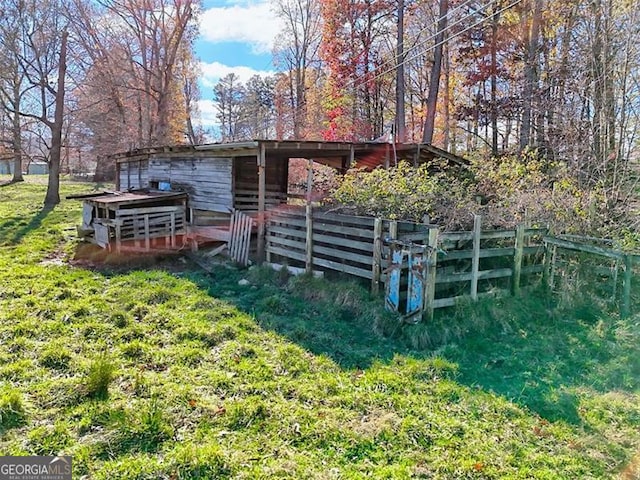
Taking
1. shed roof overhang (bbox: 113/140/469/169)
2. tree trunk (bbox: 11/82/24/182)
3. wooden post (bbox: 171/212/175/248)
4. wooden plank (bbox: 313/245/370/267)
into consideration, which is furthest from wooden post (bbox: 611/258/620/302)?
tree trunk (bbox: 11/82/24/182)

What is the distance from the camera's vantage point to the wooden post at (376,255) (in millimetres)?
6219

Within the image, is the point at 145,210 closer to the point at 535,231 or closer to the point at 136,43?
the point at 535,231

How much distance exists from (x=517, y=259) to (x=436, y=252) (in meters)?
1.71

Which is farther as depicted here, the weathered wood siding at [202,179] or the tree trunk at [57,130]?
the tree trunk at [57,130]

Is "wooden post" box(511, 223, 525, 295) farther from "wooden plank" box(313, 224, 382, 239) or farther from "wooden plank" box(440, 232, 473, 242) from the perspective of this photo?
"wooden plank" box(313, 224, 382, 239)

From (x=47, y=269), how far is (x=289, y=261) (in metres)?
4.75

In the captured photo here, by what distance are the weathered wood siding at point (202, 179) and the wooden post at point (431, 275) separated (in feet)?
21.7

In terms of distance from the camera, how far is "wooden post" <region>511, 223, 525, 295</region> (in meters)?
6.30

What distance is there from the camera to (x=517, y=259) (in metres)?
6.33

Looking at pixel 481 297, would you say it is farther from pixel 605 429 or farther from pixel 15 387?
pixel 15 387

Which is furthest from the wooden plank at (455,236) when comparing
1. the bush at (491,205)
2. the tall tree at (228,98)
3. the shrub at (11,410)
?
the tall tree at (228,98)

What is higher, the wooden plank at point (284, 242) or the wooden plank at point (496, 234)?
the wooden plank at point (496, 234)

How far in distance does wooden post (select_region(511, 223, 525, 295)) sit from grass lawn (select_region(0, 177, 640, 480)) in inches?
8.8

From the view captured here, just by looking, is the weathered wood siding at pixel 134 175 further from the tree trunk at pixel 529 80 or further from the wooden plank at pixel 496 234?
the tree trunk at pixel 529 80
